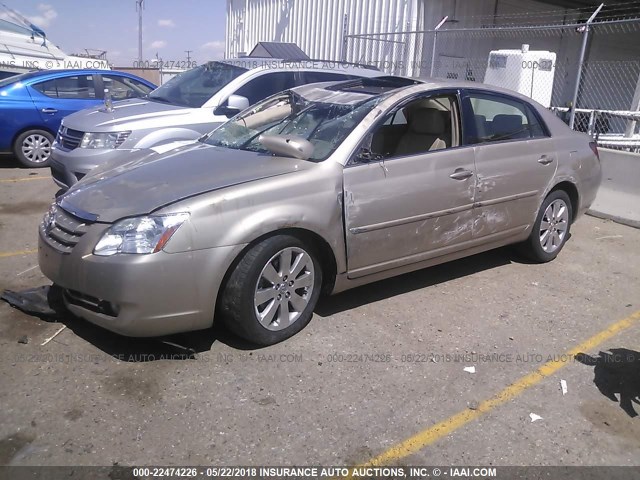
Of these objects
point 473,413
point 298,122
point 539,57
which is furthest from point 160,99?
point 539,57

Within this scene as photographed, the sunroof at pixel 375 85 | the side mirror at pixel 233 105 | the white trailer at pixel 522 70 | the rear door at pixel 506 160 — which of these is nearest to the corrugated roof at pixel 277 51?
the white trailer at pixel 522 70

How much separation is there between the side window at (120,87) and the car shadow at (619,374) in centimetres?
818

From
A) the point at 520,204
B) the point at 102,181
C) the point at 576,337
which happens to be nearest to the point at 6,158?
the point at 102,181

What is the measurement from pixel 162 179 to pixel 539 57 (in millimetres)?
9299

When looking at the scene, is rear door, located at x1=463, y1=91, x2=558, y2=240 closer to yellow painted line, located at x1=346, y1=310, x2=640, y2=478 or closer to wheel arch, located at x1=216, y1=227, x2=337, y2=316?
yellow painted line, located at x1=346, y1=310, x2=640, y2=478

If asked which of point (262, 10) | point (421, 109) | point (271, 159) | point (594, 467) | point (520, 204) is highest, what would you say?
point (262, 10)

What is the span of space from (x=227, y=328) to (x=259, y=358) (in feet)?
0.92

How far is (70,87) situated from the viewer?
916cm

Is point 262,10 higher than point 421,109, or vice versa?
point 262,10

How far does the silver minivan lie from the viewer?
6.10m

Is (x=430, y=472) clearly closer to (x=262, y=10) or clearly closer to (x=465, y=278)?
(x=465, y=278)

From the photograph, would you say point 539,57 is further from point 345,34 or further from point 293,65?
point 293,65

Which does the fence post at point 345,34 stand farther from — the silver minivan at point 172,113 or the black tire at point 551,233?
the black tire at point 551,233

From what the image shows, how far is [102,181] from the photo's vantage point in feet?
12.2
